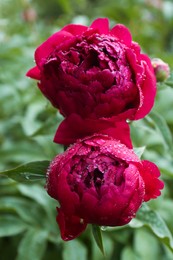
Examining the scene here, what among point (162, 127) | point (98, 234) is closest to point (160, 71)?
point (162, 127)

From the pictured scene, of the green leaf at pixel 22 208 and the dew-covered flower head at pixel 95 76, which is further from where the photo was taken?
the green leaf at pixel 22 208

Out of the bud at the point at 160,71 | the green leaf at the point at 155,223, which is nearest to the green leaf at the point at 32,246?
the green leaf at the point at 155,223

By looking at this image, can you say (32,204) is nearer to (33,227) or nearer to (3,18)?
(33,227)

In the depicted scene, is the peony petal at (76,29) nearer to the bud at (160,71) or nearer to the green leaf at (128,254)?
the bud at (160,71)

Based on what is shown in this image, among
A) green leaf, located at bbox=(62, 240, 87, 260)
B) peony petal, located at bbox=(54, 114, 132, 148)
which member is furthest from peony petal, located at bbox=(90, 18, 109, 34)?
green leaf, located at bbox=(62, 240, 87, 260)

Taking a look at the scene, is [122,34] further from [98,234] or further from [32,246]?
[32,246]

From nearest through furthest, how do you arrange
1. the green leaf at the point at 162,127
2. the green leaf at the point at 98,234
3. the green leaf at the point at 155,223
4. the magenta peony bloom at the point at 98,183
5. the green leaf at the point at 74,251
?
the magenta peony bloom at the point at 98,183
the green leaf at the point at 98,234
the green leaf at the point at 155,223
the green leaf at the point at 162,127
the green leaf at the point at 74,251

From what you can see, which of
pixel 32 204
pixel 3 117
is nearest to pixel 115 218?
pixel 32 204
